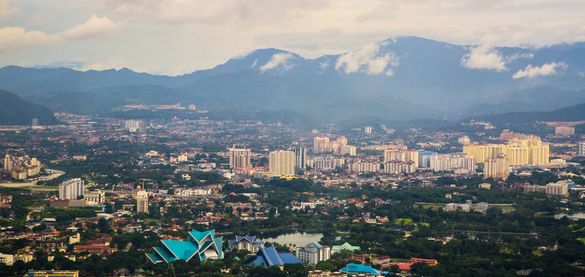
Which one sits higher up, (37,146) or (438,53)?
(438,53)

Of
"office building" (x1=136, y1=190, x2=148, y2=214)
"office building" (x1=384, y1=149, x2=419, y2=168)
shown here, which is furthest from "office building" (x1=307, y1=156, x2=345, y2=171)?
"office building" (x1=136, y1=190, x2=148, y2=214)

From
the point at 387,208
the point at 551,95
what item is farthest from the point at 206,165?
the point at 551,95

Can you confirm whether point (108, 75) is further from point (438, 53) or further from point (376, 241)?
point (376, 241)

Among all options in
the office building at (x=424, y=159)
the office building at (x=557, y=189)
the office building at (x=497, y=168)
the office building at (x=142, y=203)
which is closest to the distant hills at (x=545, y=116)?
the office building at (x=424, y=159)

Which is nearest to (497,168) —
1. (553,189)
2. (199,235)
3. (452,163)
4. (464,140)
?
(452,163)

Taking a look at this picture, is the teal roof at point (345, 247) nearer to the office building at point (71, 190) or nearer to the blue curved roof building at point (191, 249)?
the blue curved roof building at point (191, 249)

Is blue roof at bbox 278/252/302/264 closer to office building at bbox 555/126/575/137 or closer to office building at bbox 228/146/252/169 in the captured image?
office building at bbox 228/146/252/169
